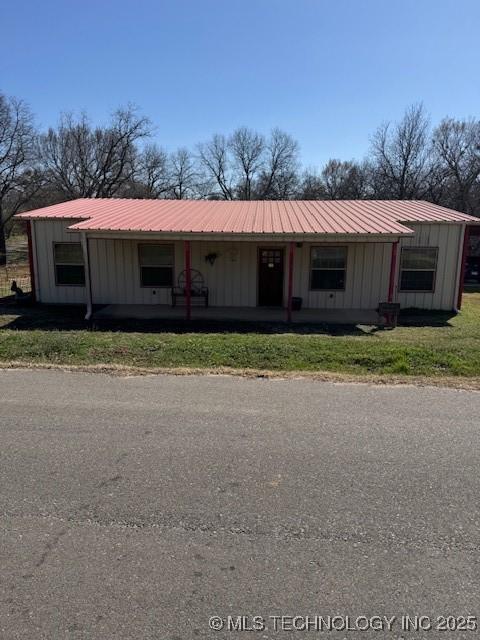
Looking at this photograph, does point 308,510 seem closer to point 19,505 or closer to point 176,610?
point 176,610

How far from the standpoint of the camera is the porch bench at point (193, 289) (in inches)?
531

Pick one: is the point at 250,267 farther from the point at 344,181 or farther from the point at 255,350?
the point at 344,181

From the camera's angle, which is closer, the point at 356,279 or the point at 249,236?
the point at 249,236

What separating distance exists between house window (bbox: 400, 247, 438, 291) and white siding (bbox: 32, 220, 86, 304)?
32.9 feet

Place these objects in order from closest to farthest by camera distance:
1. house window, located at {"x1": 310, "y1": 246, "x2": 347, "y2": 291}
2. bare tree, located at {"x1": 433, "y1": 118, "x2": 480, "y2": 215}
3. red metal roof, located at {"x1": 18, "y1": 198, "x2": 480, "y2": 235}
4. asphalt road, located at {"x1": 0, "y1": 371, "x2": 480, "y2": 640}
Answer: asphalt road, located at {"x1": 0, "y1": 371, "x2": 480, "y2": 640} < red metal roof, located at {"x1": 18, "y1": 198, "x2": 480, "y2": 235} < house window, located at {"x1": 310, "y1": 246, "x2": 347, "y2": 291} < bare tree, located at {"x1": 433, "y1": 118, "x2": 480, "y2": 215}

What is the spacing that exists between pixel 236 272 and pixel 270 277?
1084 mm

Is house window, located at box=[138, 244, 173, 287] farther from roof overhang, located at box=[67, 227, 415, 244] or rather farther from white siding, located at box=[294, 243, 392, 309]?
white siding, located at box=[294, 243, 392, 309]

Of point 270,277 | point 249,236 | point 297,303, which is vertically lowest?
point 297,303

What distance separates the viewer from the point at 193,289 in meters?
13.7

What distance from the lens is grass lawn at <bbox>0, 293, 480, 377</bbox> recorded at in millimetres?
6820

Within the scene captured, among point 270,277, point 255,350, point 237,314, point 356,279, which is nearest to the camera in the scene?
point 255,350

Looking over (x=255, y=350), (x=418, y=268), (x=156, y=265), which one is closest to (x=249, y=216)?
(x=156, y=265)

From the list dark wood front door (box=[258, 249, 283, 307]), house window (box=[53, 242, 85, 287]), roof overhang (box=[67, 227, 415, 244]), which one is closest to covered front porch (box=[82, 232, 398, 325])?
dark wood front door (box=[258, 249, 283, 307])

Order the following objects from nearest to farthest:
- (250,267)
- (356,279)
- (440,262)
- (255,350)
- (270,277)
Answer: (255,350) → (440,262) → (356,279) → (250,267) → (270,277)
